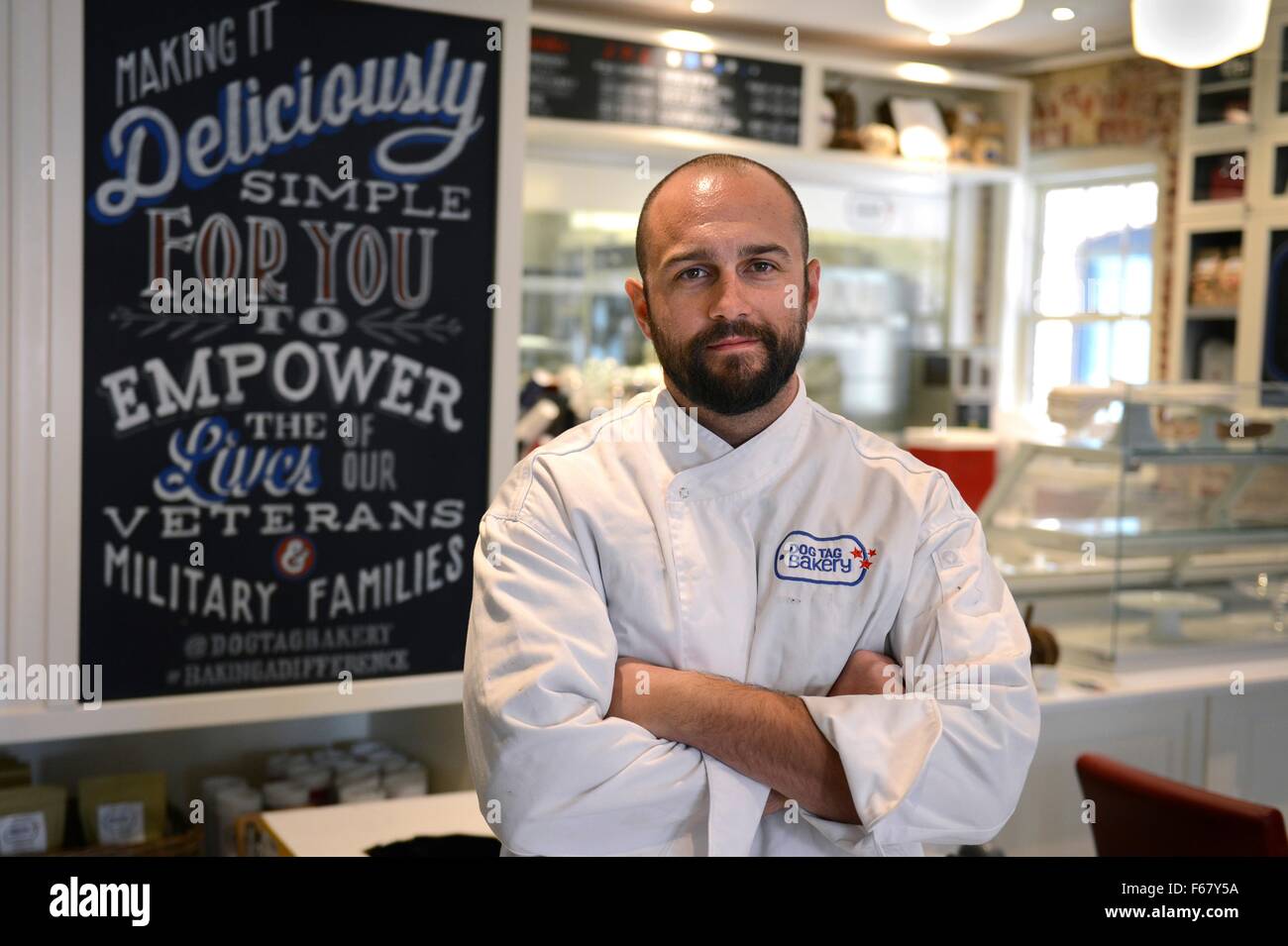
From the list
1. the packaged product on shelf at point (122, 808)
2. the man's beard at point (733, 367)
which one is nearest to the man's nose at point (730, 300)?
the man's beard at point (733, 367)

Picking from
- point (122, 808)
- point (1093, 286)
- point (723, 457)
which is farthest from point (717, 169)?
point (1093, 286)

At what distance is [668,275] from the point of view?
4.63 ft

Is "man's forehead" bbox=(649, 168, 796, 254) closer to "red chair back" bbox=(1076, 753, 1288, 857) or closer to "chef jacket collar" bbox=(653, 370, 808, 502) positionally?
"chef jacket collar" bbox=(653, 370, 808, 502)

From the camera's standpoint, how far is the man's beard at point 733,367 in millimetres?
1392

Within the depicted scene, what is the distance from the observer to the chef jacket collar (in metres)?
1.47

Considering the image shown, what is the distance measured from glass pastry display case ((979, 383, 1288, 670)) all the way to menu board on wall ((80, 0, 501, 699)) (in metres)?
1.45

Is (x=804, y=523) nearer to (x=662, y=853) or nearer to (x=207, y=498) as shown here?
(x=662, y=853)

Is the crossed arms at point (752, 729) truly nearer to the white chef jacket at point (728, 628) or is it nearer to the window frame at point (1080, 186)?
the white chef jacket at point (728, 628)

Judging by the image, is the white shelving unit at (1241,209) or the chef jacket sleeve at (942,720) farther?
the white shelving unit at (1241,209)

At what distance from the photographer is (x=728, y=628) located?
4.74 feet

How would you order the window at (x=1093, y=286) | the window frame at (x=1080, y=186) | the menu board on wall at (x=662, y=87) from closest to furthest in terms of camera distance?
the menu board on wall at (x=662, y=87)
the window frame at (x=1080, y=186)
the window at (x=1093, y=286)

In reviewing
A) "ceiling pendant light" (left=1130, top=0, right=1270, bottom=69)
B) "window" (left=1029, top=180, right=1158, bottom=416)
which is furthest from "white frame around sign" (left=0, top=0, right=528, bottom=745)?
"window" (left=1029, top=180, right=1158, bottom=416)

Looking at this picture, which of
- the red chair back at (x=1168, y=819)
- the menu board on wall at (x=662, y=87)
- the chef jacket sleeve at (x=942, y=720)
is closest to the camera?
the chef jacket sleeve at (x=942, y=720)
